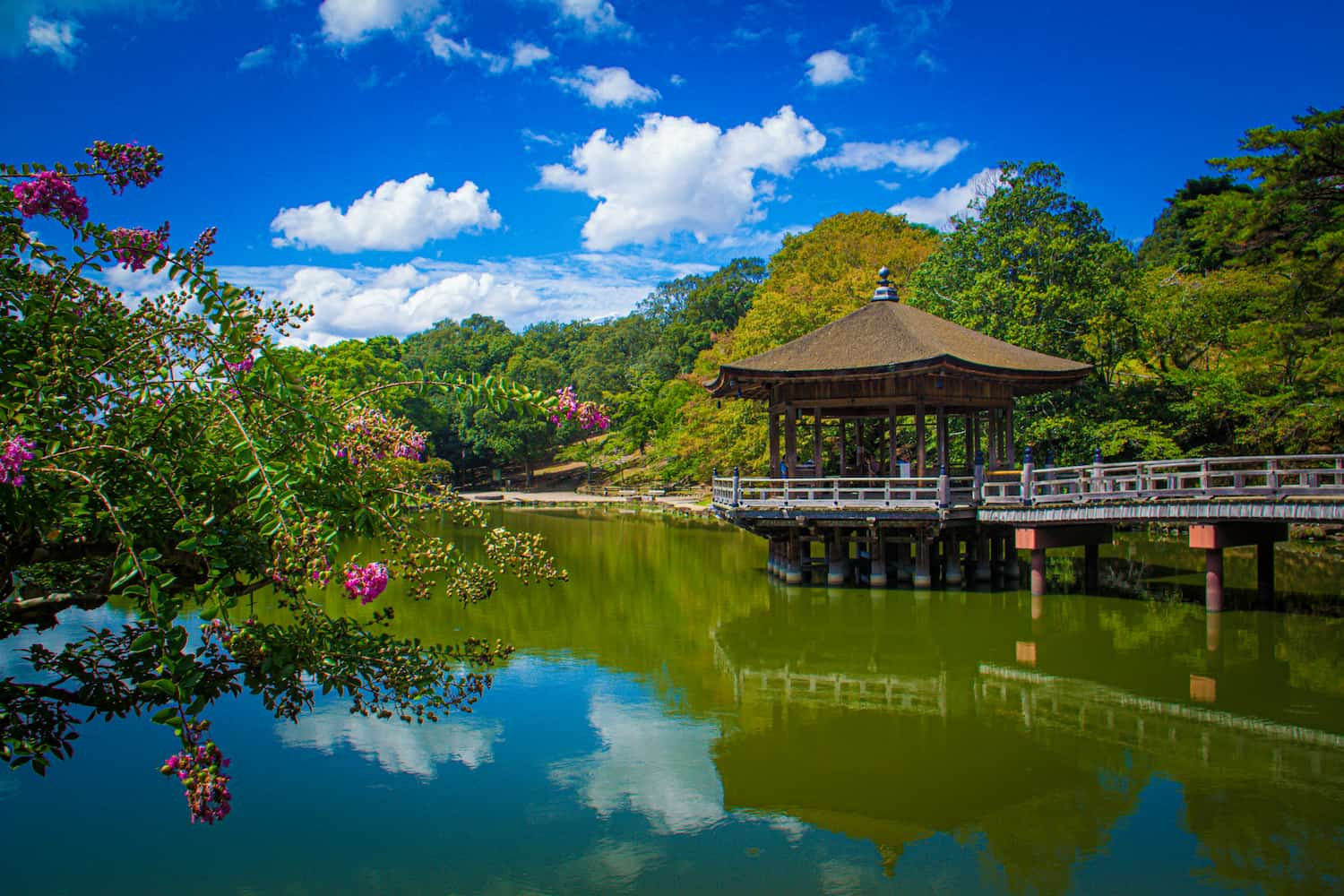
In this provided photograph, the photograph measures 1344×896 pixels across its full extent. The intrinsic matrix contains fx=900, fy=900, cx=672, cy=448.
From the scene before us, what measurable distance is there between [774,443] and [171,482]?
18.4 metres

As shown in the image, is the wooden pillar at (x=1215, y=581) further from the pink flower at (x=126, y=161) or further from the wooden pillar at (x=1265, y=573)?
the pink flower at (x=126, y=161)

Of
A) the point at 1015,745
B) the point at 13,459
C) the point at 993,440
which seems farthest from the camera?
the point at 993,440

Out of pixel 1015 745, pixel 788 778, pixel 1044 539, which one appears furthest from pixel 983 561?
pixel 788 778

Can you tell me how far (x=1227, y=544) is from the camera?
14852 mm

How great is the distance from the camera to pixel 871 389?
744 inches

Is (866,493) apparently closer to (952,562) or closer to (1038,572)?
(952,562)

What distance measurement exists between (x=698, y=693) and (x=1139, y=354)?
66.9ft

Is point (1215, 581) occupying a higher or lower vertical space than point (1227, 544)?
lower

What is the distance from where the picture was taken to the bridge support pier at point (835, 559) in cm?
1844

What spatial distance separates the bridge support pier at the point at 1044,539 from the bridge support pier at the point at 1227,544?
186cm

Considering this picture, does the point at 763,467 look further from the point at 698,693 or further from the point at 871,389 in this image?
the point at 698,693

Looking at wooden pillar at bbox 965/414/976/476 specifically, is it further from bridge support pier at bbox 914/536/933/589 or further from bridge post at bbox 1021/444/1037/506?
bridge post at bbox 1021/444/1037/506

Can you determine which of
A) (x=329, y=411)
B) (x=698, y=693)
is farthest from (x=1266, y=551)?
(x=329, y=411)

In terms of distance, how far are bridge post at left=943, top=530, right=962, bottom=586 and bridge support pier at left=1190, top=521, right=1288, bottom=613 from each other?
170 inches
